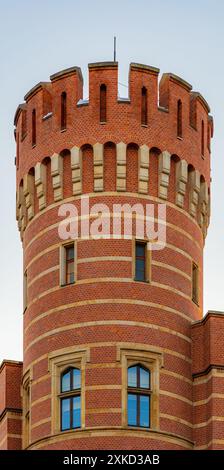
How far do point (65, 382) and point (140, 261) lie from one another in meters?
4.72

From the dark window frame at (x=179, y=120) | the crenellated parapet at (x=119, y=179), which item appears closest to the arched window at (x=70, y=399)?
the crenellated parapet at (x=119, y=179)

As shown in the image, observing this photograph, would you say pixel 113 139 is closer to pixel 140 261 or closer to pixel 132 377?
pixel 140 261

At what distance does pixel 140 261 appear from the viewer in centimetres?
7912

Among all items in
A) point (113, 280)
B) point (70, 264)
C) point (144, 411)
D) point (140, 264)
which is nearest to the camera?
point (144, 411)

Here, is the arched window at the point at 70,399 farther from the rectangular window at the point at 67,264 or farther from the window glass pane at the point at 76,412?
the rectangular window at the point at 67,264

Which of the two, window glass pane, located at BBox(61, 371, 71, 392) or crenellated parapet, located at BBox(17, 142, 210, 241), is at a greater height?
crenellated parapet, located at BBox(17, 142, 210, 241)

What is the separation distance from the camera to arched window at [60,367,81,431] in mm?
77188

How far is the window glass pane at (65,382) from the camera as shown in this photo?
255ft

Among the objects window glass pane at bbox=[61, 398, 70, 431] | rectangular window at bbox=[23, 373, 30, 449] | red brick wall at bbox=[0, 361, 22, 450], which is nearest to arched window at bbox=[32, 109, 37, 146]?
red brick wall at bbox=[0, 361, 22, 450]

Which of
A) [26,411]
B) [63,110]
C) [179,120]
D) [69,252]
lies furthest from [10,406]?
[179,120]

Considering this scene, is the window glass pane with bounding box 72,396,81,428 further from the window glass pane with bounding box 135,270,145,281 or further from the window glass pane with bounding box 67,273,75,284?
the window glass pane with bounding box 135,270,145,281

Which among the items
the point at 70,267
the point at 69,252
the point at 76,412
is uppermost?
the point at 69,252

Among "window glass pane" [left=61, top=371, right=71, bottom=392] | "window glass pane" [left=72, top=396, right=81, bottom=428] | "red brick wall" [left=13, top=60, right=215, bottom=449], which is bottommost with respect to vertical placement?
"window glass pane" [left=72, top=396, right=81, bottom=428]
